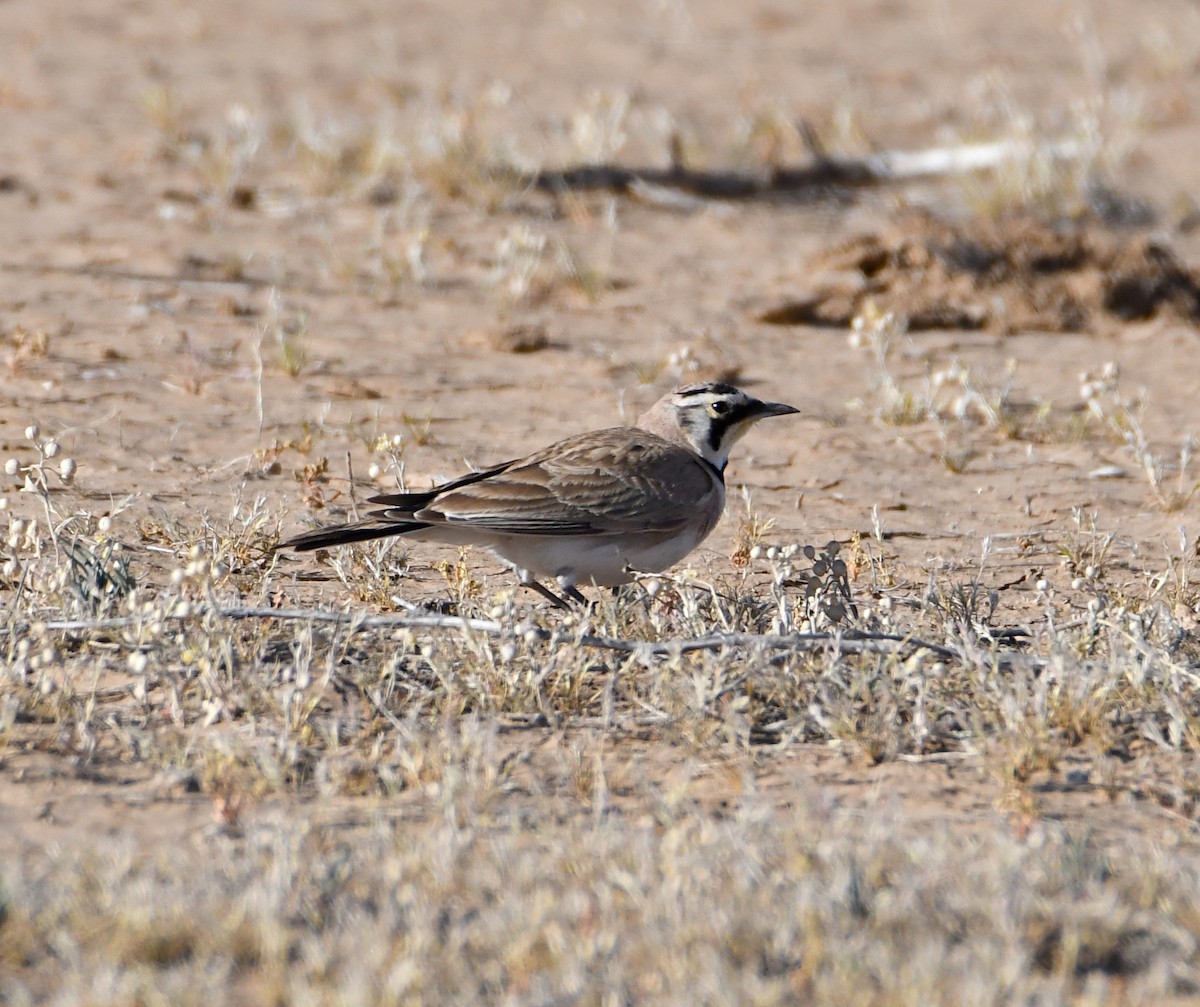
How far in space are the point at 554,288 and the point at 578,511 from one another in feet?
12.6

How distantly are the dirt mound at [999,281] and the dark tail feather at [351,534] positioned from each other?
4.31 m

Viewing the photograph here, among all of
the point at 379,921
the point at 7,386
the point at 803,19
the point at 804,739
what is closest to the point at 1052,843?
the point at 804,739

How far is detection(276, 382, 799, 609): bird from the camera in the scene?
558 centimetres

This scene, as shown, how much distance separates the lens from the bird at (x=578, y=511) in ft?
18.3

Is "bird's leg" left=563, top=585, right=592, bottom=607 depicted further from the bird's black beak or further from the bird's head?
the bird's black beak

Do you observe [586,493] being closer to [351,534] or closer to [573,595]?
[573,595]

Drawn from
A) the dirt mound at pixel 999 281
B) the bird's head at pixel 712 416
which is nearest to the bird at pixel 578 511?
the bird's head at pixel 712 416

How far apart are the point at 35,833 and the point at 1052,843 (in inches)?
95.7

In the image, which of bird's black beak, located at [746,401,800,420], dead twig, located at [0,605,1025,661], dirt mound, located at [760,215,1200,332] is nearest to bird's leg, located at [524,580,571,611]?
dead twig, located at [0,605,1025,661]

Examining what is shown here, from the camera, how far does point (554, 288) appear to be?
940 centimetres

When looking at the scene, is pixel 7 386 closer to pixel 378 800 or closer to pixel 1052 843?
pixel 378 800

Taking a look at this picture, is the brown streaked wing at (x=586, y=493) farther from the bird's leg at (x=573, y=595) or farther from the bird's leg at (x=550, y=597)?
the bird's leg at (x=550, y=597)

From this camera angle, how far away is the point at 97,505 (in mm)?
6512

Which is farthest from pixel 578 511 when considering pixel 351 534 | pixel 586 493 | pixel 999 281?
pixel 999 281
